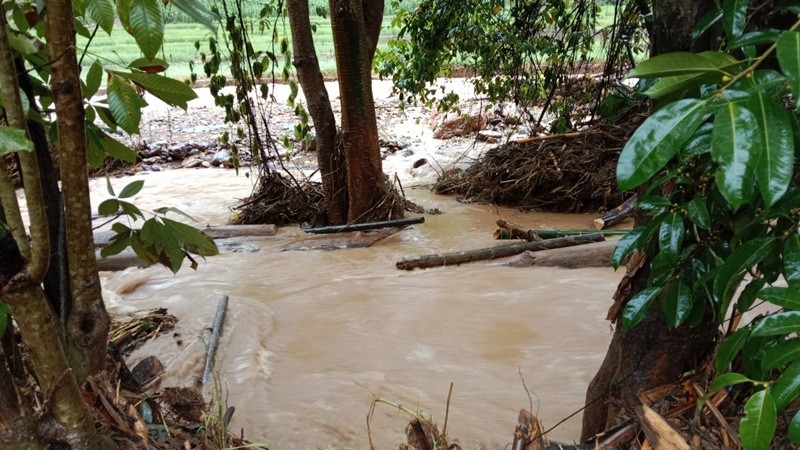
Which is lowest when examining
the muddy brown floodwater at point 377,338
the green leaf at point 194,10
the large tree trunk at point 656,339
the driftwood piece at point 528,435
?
the muddy brown floodwater at point 377,338

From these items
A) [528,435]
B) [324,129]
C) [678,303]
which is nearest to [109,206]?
[528,435]

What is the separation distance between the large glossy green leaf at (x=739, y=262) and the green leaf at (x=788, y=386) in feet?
0.66

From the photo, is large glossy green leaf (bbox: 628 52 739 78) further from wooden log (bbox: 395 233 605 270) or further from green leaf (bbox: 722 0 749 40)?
wooden log (bbox: 395 233 605 270)

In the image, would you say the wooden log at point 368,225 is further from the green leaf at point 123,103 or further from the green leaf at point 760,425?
the green leaf at point 760,425

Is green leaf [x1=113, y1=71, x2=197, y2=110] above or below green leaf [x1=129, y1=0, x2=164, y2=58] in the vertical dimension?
below

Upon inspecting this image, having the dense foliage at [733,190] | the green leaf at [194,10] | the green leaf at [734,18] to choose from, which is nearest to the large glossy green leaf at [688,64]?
the dense foliage at [733,190]

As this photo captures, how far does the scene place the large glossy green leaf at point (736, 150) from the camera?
30.5 inches

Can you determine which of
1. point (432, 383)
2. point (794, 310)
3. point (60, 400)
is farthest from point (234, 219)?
point (794, 310)

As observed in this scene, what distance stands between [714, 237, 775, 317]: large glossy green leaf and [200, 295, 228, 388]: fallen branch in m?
2.37

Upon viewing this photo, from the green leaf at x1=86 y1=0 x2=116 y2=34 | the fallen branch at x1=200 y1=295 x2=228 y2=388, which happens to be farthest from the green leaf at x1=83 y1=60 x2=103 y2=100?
the fallen branch at x1=200 y1=295 x2=228 y2=388

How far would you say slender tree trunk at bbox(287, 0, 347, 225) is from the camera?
619cm

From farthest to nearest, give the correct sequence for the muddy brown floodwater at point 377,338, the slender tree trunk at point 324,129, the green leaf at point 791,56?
the slender tree trunk at point 324,129, the muddy brown floodwater at point 377,338, the green leaf at point 791,56

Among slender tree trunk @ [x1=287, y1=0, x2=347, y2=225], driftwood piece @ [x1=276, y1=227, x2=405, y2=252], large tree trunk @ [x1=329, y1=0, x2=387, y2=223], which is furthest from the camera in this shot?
slender tree trunk @ [x1=287, y1=0, x2=347, y2=225]

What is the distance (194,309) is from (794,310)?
11.8ft
